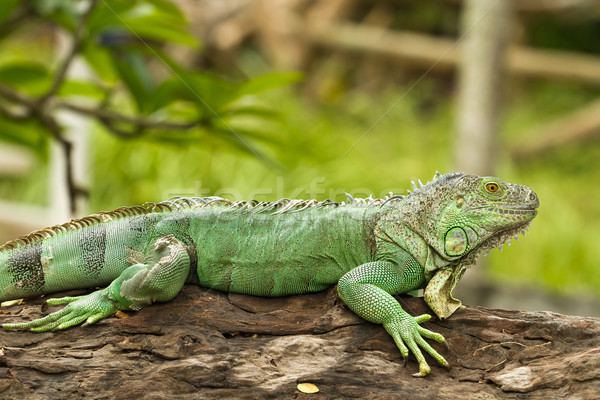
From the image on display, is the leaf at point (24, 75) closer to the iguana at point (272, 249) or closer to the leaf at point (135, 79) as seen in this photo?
the leaf at point (135, 79)

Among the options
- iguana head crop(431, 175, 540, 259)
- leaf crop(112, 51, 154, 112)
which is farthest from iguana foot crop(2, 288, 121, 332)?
iguana head crop(431, 175, 540, 259)

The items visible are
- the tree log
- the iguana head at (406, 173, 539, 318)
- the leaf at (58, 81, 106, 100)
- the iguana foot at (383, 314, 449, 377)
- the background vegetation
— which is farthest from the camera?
the tree log

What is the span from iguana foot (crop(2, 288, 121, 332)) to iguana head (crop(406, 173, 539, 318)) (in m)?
2.16

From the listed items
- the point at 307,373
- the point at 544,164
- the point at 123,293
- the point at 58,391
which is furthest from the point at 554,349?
the point at 544,164

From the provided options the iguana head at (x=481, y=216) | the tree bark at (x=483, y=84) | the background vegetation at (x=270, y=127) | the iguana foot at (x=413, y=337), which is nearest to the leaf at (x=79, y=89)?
the background vegetation at (x=270, y=127)

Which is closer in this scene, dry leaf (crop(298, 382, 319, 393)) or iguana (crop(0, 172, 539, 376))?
dry leaf (crop(298, 382, 319, 393))

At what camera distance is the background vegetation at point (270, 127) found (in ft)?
17.4

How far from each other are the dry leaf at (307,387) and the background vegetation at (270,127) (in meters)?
1.90

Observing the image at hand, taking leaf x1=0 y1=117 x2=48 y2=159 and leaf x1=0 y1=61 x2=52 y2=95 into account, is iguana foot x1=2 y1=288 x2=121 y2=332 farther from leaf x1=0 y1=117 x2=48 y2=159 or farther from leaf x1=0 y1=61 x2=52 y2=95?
leaf x1=0 y1=61 x2=52 y2=95

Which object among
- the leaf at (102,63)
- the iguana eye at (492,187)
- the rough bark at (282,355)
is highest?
the leaf at (102,63)

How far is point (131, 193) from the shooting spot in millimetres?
Answer: 12031

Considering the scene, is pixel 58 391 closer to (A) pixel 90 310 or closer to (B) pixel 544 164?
(A) pixel 90 310

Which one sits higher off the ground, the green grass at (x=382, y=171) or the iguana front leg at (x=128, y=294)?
the green grass at (x=382, y=171)

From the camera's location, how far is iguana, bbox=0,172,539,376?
406cm
